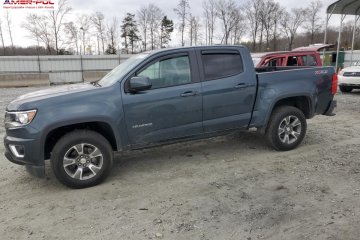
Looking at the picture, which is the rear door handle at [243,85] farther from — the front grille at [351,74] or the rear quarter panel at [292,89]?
the front grille at [351,74]

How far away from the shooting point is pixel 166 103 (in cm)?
481

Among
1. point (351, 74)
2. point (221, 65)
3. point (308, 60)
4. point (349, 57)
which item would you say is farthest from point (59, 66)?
point (349, 57)

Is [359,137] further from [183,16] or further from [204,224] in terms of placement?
[183,16]

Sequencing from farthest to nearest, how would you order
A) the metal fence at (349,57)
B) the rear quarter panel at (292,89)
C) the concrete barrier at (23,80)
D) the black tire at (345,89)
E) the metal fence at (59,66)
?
the metal fence at (349,57)
the metal fence at (59,66)
the concrete barrier at (23,80)
the black tire at (345,89)
the rear quarter panel at (292,89)

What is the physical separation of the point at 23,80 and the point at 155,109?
19.3 metres

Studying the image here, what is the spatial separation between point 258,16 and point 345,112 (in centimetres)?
4370

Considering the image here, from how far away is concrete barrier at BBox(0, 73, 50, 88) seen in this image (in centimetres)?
2091

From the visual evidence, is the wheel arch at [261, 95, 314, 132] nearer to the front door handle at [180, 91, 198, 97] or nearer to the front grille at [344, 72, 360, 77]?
the front door handle at [180, 91, 198, 97]

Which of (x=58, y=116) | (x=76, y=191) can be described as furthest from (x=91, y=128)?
(x=76, y=191)

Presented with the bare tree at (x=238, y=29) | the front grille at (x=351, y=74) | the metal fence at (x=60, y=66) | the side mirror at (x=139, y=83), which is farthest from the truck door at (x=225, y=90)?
the bare tree at (x=238, y=29)

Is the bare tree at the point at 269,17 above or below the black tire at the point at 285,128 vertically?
above

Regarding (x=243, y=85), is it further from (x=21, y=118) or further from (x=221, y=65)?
(x=21, y=118)

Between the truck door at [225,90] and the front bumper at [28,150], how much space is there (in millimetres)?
2430

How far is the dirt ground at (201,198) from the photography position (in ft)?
11.3
